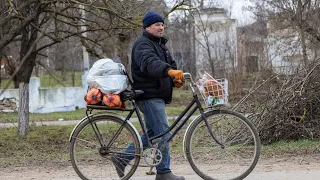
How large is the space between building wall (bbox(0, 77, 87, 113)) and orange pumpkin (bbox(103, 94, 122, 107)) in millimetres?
15019

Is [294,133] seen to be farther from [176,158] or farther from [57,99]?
[57,99]

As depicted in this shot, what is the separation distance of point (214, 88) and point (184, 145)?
0.68 m

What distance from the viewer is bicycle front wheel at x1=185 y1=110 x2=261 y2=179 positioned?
495 centimetres

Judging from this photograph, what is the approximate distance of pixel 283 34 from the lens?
67.7 feet

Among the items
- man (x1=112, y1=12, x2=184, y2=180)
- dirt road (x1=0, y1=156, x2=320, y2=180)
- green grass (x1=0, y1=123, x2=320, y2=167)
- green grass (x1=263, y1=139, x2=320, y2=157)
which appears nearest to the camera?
man (x1=112, y1=12, x2=184, y2=180)

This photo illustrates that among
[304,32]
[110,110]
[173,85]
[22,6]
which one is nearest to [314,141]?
[173,85]

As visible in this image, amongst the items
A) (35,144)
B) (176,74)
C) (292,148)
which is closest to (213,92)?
(176,74)

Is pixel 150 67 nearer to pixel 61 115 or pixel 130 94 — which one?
pixel 130 94

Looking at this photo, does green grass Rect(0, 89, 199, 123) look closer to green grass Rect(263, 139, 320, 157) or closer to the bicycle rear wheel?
green grass Rect(263, 139, 320, 157)

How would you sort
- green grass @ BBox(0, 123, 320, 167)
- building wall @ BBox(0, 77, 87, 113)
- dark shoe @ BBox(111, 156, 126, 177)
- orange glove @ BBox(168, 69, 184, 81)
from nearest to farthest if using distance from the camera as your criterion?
orange glove @ BBox(168, 69, 184, 81) < dark shoe @ BBox(111, 156, 126, 177) < green grass @ BBox(0, 123, 320, 167) < building wall @ BBox(0, 77, 87, 113)

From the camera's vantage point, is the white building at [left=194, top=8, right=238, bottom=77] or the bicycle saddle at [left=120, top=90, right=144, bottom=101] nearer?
the bicycle saddle at [left=120, top=90, right=144, bottom=101]

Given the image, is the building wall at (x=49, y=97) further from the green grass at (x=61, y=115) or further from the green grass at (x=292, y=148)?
the green grass at (x=292, y=148)

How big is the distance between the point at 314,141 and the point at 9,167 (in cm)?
467

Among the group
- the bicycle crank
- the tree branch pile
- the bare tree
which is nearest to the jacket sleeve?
the bicycle crank
